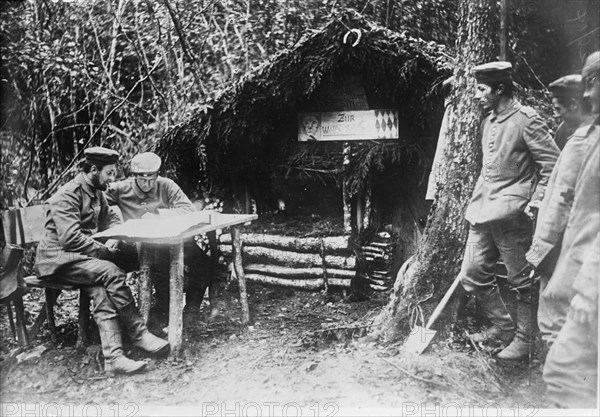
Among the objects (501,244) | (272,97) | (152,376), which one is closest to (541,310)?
(501,244)

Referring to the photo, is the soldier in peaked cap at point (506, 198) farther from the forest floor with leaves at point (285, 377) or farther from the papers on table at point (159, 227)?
the papers on table at point (159, 227)

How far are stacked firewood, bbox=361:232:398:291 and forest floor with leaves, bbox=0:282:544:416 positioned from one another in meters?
0.76

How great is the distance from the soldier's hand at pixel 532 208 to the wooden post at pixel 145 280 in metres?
3.41

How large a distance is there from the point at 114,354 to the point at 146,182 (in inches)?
70.0

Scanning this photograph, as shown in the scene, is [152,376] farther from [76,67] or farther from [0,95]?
[76,67]

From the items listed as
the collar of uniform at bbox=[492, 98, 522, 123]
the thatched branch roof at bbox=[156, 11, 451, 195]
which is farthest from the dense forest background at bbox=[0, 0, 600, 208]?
the collar of uniform at bbox=[492, 98, 522, 123]

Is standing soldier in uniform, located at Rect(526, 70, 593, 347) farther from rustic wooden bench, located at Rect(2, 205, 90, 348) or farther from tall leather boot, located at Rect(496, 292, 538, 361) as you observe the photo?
rustic wooden bench, located at Rect(2, 205, 90, 348)

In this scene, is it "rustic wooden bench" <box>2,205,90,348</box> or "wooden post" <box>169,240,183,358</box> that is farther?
"rustic wooden bench" <box>2,205,90,348</box>

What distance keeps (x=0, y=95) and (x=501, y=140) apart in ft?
15.1

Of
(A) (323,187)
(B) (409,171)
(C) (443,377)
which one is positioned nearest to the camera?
(C) (443,377)

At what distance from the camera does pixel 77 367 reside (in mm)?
4648

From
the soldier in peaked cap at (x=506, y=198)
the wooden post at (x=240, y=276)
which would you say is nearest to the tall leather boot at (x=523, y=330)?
the soldier in peaked cap at (x=506, y=198)

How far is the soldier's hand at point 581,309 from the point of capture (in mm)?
3170

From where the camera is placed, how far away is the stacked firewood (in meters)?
5.94
